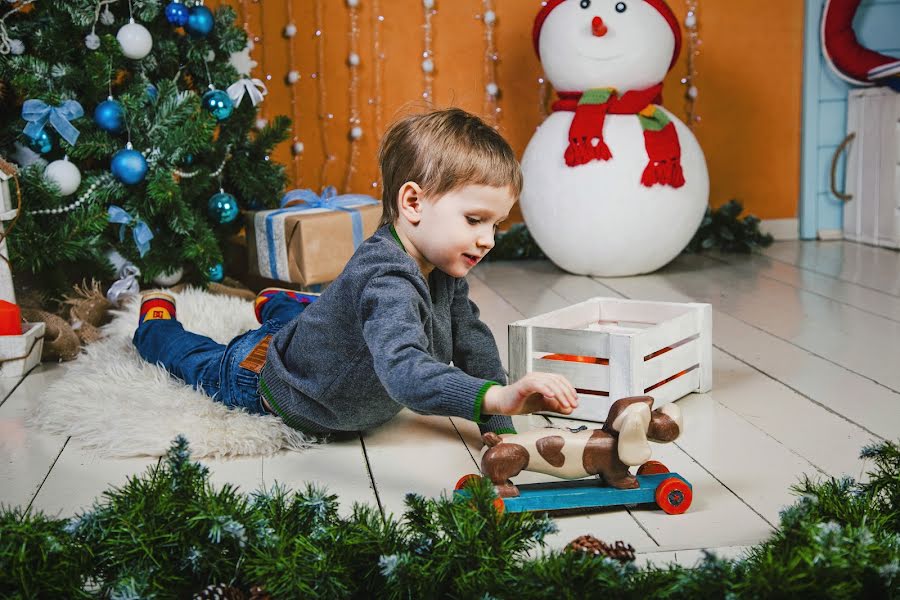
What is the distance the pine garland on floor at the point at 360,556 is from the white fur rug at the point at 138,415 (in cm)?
37

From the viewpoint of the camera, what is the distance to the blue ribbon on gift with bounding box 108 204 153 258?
2268 mm

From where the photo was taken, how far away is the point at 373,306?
1.27m

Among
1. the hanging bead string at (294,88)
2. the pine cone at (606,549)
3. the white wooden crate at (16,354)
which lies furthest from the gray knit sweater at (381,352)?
the hanging bead string at (294,88)

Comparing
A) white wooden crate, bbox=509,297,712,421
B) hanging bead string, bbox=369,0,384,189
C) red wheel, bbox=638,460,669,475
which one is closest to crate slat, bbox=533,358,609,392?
white wooden crate, bbox=509,297,712,421

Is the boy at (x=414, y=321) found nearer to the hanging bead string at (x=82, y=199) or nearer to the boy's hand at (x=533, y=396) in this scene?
the boy's hand at (x=533, y=396)

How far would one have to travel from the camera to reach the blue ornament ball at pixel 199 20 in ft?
7.93

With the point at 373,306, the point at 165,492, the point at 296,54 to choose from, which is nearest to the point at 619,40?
the point at 296,54

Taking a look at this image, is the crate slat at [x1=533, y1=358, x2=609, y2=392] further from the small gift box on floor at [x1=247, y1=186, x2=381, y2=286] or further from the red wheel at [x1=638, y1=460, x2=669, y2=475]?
the small gift box on floor at [x1=247, y1=186, x2=381, y2=286]

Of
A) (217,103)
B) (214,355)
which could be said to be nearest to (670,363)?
(214,355)

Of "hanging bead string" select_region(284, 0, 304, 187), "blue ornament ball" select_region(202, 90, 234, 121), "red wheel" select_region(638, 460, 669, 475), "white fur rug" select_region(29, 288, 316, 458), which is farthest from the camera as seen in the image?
"hanging bead string" select_region(284, 0, 304, 187)

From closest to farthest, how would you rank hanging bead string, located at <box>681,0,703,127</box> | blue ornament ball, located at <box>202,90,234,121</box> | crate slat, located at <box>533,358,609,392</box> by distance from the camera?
crate slat, located at <box>533,358,609,392</box>
blue ornament ball, located at <box>202,90,234,121</box>
hanging bead string, located at <box>681,0,703,127</box>

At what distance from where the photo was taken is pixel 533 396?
1054mm

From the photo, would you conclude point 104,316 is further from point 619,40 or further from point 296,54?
point 619,40

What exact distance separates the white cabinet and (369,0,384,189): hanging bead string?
1.67 meters
